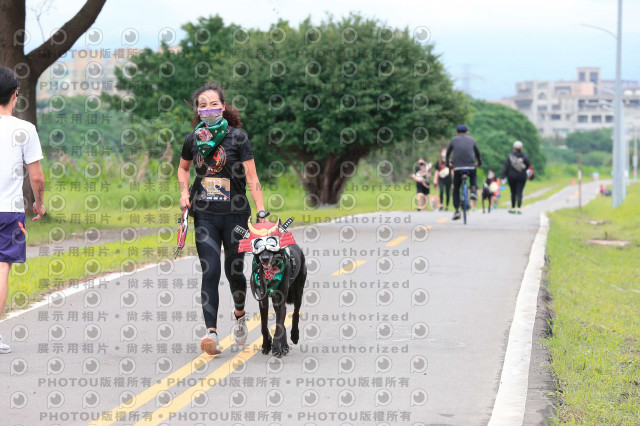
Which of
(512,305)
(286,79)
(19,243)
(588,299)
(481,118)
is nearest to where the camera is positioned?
(19,243)

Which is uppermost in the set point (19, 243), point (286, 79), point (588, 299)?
point (286, 79)

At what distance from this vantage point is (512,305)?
37.6 ft

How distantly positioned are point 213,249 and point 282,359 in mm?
1042

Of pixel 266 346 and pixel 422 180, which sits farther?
pixel 422 180

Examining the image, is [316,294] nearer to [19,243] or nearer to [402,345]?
[402,345]

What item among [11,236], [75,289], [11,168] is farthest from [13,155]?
[75,289]

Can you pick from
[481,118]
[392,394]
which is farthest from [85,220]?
[481,118]

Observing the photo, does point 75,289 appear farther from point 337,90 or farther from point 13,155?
point 337,90

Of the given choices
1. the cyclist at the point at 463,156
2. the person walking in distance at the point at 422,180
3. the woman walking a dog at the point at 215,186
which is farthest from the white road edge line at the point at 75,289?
the person walking in distance at the point at 422,180

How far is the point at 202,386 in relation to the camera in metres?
7.51

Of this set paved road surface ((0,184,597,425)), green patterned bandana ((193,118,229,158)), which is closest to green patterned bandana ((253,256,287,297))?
paved road surface ((0,184,597,425))

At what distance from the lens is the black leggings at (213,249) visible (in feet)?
28.3

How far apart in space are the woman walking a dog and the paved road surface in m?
0.62

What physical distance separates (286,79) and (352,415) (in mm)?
28821
